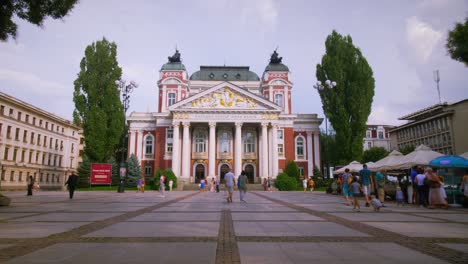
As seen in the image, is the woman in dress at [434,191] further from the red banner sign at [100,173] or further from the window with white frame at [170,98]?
the window with white frame at [170,98]

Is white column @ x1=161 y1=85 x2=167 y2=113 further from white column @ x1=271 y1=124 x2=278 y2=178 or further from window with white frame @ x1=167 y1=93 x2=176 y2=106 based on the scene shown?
white column @ x1=271 y1=124 x2=278 y2=178

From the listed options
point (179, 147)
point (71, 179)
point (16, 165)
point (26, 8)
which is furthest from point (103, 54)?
point (26, 8)

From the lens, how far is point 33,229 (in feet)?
24.2

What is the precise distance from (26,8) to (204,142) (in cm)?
3893

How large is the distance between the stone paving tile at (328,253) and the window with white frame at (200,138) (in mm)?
43945

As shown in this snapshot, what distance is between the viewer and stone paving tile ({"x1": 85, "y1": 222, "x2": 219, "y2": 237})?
22.0 ft

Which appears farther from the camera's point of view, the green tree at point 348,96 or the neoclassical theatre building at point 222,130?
the neoclassical theatre building at point 222,130

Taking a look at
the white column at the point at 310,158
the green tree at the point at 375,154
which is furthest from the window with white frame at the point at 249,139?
the green tree at the point at 375,154

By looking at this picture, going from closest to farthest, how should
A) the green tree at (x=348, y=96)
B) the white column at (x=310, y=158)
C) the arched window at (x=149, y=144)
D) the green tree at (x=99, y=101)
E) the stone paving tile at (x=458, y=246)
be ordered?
the stone paving tile at (x=458, y=246)
the green tree at (x=348, y=96)
the green tree at (x=99, y=101)
the white column at (x=310, y=158)
the arched window at (x=149, y=144)

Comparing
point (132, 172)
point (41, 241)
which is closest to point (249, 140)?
point (132, 172)

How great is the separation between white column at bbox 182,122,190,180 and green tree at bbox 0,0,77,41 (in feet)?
110

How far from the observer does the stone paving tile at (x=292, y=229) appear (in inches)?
271

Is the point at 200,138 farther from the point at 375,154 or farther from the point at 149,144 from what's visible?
the point at 375,154

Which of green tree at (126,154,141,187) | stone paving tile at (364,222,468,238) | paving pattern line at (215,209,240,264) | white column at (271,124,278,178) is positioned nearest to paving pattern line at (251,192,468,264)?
stone paving tile at (364,222,468,238)
